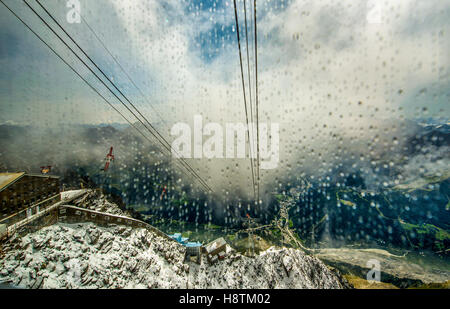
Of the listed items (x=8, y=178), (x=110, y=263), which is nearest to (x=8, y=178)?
(x=8, y=178)

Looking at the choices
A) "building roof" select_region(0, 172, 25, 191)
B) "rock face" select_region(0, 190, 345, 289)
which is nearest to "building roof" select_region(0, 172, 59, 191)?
"building roof" select_region(0, 172, 25, 191)

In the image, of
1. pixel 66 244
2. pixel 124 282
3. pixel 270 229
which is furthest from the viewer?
pixel 270 229

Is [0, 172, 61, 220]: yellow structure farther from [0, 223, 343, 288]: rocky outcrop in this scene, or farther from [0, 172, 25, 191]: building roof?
[0, 223, 343, 288]: rocky outcrop
